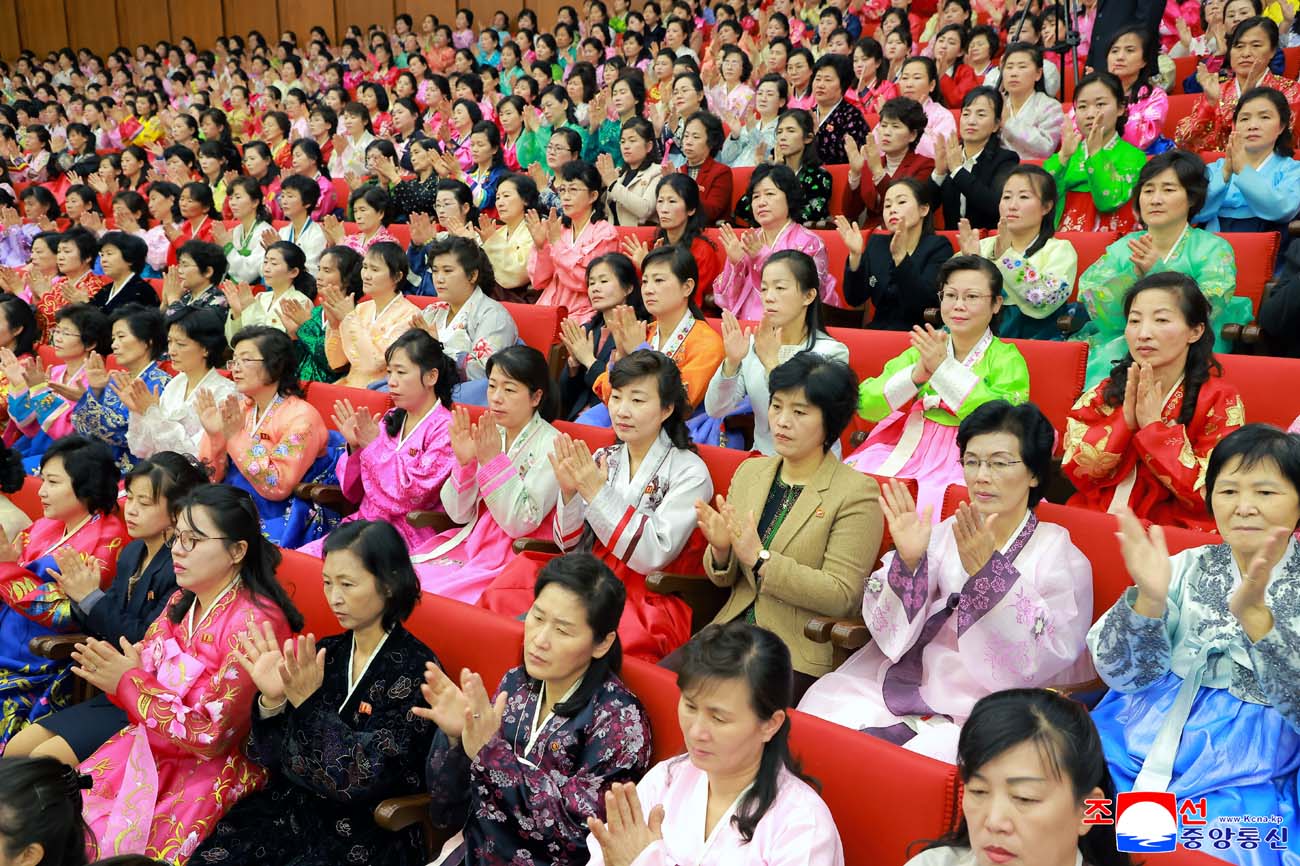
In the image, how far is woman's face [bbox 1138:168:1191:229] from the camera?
2.79 metres

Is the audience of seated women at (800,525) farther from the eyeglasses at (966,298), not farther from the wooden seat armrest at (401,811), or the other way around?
the wooden seat armrest at (401,811)

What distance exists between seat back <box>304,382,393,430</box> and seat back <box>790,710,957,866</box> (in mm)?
1857

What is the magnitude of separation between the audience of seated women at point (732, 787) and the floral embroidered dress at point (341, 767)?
464mm

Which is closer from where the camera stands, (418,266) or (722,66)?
(418,266)

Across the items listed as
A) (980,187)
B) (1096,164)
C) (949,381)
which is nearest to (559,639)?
(949,381)

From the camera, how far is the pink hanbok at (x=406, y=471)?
2785 mm

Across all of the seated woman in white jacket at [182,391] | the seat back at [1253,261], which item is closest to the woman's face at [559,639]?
the seated woman in white jacket at [182,391]

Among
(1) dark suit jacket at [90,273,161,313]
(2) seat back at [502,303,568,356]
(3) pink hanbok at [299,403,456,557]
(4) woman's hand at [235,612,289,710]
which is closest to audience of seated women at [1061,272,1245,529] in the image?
(3) pink hanbok at [299,403,456,557]

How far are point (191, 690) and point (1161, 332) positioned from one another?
6.41 ft

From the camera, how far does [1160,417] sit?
2172 millimetres

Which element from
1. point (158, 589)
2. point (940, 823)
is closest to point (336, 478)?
point (158, 589)

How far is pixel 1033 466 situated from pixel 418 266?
324cm

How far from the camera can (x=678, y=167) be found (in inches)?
185

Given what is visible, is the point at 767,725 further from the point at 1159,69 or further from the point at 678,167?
the point at 1159,69
